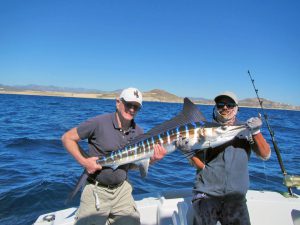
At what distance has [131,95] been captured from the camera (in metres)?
3.98

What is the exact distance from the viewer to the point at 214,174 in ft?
11.8

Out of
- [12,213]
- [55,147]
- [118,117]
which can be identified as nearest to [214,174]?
[118,117]

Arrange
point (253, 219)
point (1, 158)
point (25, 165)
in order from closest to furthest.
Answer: point (253, 219) < point (25, 165) < point (1, 158)

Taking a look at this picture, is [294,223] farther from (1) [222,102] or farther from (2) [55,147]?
(2) [55,147]

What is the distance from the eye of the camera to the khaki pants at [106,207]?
13.2 feet

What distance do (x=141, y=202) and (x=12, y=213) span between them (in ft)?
9.84

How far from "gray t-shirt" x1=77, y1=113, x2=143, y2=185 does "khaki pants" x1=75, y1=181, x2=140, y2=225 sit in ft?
0.52

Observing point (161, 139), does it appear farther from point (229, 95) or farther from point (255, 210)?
point (255, 210)

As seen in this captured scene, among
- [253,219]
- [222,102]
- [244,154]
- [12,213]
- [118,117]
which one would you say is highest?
[222,102]

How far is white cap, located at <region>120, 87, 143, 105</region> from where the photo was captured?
13.0 feet

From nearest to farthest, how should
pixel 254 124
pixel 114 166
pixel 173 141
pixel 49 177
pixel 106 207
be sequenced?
pixel 254 124 → pixel 173 141 → pixel 114 166 → pixel 106 207 → pixel 49 177

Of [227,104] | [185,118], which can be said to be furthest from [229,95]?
[185,118]

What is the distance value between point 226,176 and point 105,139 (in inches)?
59.5

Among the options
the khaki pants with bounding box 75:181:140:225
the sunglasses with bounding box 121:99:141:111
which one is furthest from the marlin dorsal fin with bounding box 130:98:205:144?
the khaki pants with bounding box 75:181:140:225
